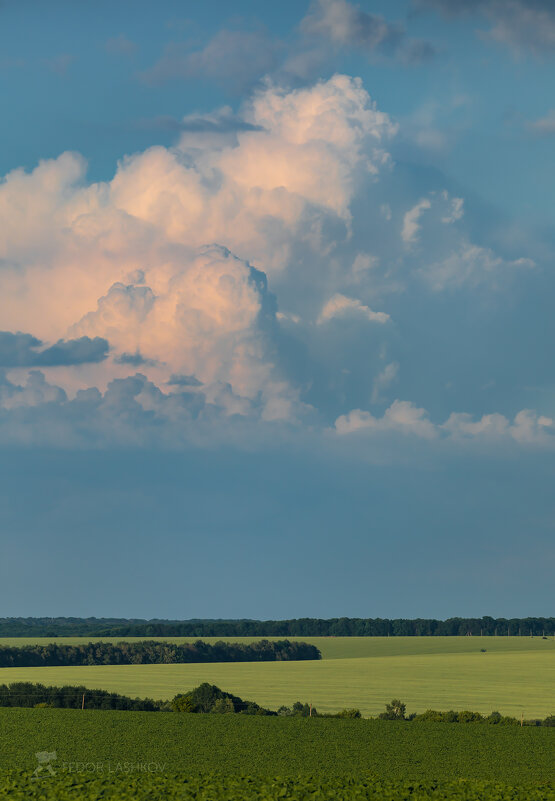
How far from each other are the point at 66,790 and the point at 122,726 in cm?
2503

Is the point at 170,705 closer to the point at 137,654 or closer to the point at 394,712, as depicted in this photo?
the point at 394,712

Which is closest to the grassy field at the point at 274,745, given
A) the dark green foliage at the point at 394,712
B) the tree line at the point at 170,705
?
the tree line at the point at 170,705

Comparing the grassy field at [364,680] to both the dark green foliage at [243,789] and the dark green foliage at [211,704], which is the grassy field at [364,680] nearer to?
the dark green foliage at [211,704]

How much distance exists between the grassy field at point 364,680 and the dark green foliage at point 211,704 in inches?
477

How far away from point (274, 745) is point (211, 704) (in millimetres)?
21724

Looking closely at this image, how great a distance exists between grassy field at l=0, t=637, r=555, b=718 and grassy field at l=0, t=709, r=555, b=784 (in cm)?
2283

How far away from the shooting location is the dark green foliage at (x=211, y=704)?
68875mm

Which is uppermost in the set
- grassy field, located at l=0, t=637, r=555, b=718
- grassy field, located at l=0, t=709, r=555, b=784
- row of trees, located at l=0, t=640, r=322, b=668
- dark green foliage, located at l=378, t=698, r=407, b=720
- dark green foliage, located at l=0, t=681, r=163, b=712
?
grassy field, located at l=0, t=709, r=555, b=784

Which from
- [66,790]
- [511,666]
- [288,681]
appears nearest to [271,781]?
[66,790]

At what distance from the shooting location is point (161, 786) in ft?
109

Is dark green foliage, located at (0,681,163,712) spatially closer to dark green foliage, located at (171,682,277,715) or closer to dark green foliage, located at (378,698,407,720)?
dark green foliage, located at (171,682,277,715)

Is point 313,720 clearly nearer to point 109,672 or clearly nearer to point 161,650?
point 109,672

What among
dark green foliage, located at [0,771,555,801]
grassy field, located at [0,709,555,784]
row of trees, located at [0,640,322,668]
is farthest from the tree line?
row of trees, located at [0,640,322,668]

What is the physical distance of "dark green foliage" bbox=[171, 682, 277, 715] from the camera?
226 feet
